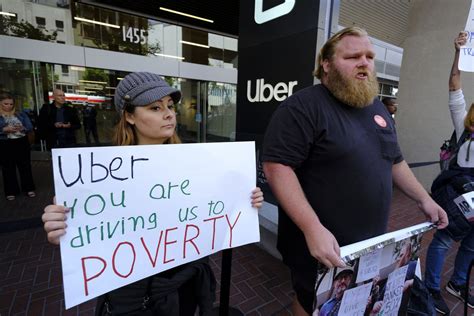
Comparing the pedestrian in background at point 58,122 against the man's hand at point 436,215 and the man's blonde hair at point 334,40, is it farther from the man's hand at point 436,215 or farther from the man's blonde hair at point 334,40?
the man's hand at point 436,215

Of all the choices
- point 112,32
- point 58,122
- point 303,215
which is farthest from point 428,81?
point 112,32

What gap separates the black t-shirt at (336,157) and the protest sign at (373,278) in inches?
6.5

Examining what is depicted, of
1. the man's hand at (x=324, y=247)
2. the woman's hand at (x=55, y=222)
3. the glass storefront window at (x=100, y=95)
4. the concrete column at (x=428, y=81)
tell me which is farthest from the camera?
the glass storefront window at (x=100, y=95)

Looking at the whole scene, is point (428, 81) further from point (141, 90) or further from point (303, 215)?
point (141, 90)

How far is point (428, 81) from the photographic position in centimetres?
607

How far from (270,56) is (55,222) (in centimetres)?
297

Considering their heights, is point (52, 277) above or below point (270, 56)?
below

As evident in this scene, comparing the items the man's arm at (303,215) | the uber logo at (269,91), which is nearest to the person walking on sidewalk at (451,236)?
the uber logo at (269,91)

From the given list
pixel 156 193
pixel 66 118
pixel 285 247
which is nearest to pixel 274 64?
pixel 285 247

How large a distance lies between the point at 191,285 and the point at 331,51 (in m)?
1.48

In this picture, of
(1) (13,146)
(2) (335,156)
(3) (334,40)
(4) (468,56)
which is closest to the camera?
(2) (335,156)

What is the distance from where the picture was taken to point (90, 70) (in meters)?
8.53

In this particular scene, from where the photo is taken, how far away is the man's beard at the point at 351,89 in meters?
1.47

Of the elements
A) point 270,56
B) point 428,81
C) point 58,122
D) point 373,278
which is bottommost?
point 373,278
